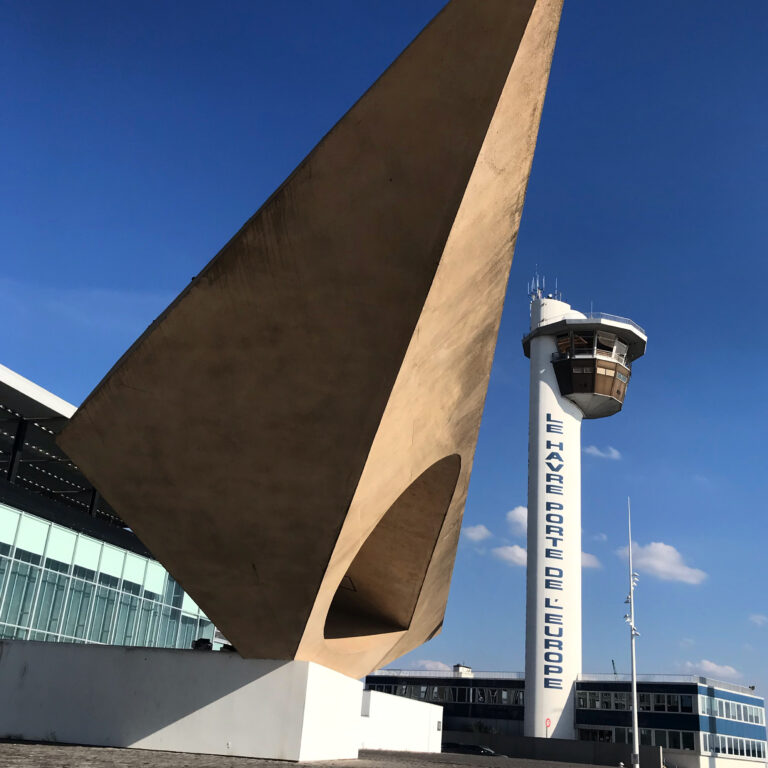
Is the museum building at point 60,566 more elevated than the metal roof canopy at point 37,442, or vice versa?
the metal roof canopy at point 37,442

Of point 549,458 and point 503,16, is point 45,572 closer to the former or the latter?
point 503,16

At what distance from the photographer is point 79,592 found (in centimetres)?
3056

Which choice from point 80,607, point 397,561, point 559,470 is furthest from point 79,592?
point 559,470

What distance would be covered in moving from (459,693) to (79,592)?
116 ft

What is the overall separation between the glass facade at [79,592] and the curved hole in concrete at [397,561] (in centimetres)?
1451

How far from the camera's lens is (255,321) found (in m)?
10.7

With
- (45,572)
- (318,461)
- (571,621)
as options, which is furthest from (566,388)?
(318,461)

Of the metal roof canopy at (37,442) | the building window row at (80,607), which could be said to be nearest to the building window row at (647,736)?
the building window row at (80,607)

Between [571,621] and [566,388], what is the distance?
618 inches

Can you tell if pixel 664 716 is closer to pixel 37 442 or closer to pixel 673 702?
pixel 673 702

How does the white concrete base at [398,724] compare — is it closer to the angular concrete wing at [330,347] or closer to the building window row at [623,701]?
the building window row at [623,701]

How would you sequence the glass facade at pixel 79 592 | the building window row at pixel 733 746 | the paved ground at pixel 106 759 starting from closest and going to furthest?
the paved ground at pixel 106 759 < the glass facade at pixel 79 592 < the building window row at pixel 733 746

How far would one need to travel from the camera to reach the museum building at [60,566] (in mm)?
27336

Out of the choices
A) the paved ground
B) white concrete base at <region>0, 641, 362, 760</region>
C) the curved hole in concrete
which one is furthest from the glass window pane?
the paved ground
